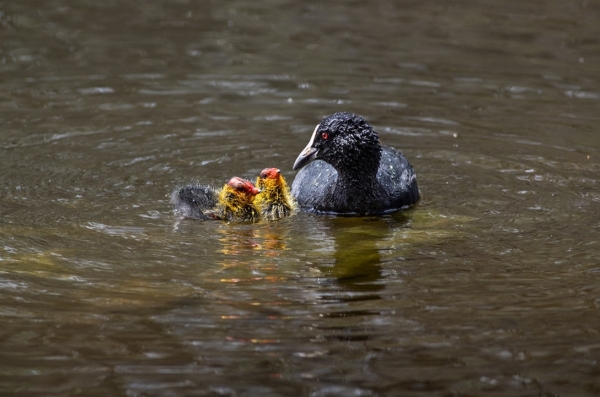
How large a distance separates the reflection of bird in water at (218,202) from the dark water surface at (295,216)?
0.17 metres

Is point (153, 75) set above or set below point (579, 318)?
above

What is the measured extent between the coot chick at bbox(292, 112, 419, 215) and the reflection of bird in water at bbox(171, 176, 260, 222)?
1.82 ft

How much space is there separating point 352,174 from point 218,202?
1.25 m

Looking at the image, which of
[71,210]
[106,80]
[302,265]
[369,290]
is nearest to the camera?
[369,290]

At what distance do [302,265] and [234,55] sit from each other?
7.39 m

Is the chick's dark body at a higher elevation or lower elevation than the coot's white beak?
lower

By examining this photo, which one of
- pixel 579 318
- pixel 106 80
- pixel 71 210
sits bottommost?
pixel 579 318

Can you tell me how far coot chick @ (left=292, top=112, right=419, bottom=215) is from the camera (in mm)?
8242

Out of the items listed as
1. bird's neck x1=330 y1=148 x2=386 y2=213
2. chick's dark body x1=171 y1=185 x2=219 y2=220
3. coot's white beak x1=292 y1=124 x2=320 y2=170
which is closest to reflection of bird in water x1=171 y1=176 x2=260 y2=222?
chick's dark body x1=171 y1=185 x2=219 y2=220

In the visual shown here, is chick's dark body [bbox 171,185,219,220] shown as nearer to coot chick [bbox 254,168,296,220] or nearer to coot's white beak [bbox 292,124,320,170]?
coot chick [bbox 254,168,296,220]

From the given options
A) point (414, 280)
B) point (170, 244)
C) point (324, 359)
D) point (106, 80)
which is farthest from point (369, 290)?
point (106, 80)

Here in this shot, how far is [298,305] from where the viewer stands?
598 cm

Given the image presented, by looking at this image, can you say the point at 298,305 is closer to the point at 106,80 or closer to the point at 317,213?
the point at 317,213

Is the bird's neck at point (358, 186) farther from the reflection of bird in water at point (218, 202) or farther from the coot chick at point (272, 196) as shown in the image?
the reflection of bird in water at point (218, 202)
